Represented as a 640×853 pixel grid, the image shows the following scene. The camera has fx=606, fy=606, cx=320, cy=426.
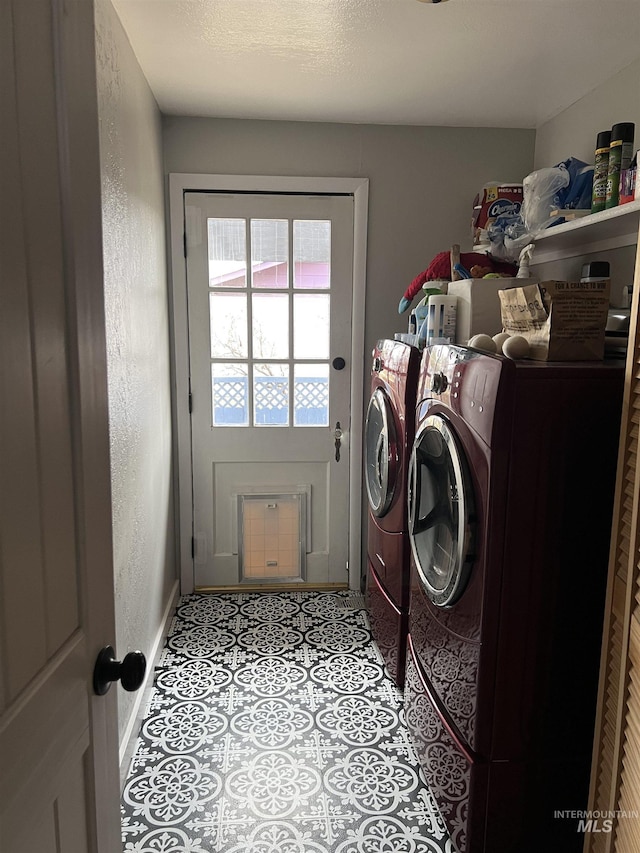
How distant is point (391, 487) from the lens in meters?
2.17

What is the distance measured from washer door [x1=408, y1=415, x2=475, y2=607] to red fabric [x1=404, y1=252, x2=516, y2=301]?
0.90 m

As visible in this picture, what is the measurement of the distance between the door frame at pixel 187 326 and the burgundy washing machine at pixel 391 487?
0.46 metres

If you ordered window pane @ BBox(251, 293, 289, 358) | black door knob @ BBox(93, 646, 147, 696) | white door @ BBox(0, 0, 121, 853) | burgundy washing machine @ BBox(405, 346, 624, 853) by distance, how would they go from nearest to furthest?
white door @ BBox(0, 0, 121, 853) → black door knob @ BBox(93, 646, 147, 696) → burgundy washing machine @ BBox(405, 346, 624, 853) → window pane @ BBox(251, 293, 289, 358)

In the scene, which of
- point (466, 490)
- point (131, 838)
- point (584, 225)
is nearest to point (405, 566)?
point (466, 490)

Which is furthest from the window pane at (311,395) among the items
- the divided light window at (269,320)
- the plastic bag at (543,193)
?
the plastic bag at (543,193)

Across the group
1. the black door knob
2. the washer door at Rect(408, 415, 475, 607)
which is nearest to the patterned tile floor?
the washer door at Rect(408, 415, 475, 607)

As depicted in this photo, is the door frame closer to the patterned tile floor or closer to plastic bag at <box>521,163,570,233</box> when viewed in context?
the patterned tile floor

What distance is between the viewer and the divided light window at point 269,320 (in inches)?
111

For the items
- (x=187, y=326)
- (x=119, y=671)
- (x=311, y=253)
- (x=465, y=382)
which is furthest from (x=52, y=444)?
(x=311, y=253)

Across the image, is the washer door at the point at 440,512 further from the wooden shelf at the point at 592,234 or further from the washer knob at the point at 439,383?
the wooden shelf at the point at 592,234

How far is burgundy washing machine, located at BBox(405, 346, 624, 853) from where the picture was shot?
4.33ft

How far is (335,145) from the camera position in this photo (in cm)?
276

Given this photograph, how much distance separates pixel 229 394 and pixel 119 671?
2142mm

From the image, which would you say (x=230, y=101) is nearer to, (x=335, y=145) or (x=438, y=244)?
(x=335, y=145)
